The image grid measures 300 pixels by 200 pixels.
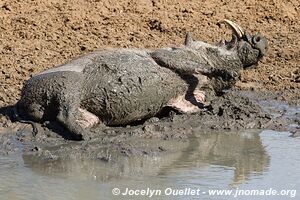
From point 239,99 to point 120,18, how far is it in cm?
370

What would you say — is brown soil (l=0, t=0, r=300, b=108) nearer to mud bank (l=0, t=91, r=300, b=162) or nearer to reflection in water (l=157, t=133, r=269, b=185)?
mud bank (l=0, t=91, r=300, b=162)

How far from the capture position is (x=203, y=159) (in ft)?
26.1

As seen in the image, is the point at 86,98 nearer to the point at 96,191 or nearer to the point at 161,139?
the point at 161,139

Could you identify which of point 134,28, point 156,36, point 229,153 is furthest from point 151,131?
point 134,28

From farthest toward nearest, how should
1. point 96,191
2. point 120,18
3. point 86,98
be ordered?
point 120,18 → point 86,98 → point 96,191

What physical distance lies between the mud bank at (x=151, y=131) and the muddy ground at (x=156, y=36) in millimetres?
14

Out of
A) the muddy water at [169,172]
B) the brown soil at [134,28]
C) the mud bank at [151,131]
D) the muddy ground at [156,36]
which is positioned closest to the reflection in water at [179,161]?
the muddy water at [169,172]

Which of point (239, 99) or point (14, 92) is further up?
point (239, 99)

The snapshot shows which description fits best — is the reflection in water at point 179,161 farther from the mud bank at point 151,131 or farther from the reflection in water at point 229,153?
the mud bank at point 151,131

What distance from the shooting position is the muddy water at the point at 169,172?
6798mm

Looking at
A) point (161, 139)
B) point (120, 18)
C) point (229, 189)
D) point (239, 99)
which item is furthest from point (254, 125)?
point (120, 18)

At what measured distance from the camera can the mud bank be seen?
26.2ft

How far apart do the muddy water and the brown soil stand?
261 centimetres

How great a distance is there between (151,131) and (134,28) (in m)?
4.06
